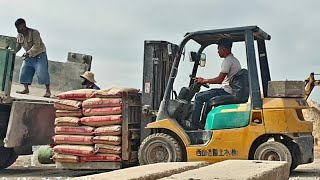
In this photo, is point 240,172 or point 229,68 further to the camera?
point 229,68

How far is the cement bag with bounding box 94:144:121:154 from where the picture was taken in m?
7.90

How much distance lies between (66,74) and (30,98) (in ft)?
4.97

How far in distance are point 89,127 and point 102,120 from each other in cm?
28

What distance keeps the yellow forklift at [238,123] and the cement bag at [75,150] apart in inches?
30.5

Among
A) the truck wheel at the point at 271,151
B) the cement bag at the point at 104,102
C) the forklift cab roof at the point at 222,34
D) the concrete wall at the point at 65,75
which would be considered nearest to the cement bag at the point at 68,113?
the cement bag at the point at 104,102

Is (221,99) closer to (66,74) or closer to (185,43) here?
(185,43)

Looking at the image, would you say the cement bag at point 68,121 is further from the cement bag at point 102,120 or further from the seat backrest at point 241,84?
the seat backrest at point 241,84

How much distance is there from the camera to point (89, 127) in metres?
8.11

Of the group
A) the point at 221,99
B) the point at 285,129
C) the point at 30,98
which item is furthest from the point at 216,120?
the point at 30,98

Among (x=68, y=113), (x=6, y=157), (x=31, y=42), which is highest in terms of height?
(x=31, y=42)

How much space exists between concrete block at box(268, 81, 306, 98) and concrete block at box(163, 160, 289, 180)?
9.70ft

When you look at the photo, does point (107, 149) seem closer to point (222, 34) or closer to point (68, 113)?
point (68, 113)

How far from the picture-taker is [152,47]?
8.30 meters

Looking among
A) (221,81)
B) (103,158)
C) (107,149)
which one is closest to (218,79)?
(221,81)
